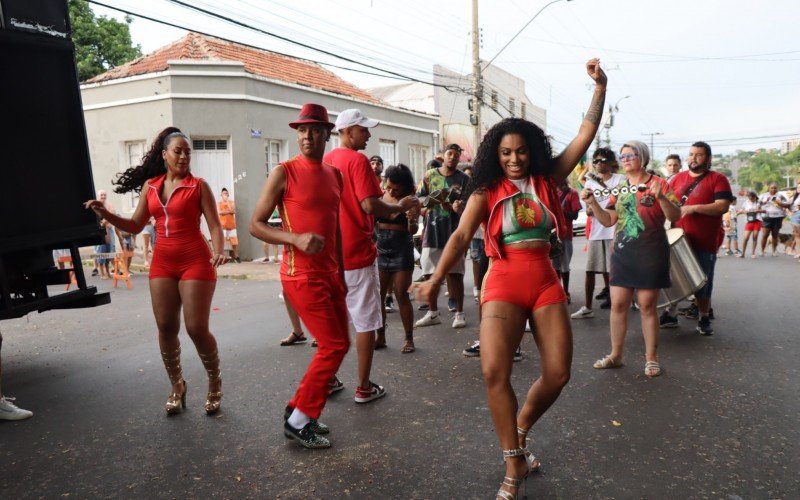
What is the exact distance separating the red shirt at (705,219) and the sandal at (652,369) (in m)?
1.87

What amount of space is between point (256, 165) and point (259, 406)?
13.1m

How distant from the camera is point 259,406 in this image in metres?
4.70

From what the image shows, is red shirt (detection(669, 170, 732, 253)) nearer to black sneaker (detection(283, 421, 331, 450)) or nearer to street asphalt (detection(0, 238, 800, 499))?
street asphalt (detection(0, 238, 800, 499))

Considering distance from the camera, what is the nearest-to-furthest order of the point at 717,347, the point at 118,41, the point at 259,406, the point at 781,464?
the point at 781,464 < the point at 259,406 < the point at 717,347 < the point at 118,41

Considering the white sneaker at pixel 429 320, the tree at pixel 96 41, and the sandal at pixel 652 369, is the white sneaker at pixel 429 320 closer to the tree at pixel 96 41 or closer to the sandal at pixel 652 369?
the sandal at pixel 652 369

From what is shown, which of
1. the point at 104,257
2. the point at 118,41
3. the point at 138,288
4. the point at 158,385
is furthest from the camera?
the point at 118,41

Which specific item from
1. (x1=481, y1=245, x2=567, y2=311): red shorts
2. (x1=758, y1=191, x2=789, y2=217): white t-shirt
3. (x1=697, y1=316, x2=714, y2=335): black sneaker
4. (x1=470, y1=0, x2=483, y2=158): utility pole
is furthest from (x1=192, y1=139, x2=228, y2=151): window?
(x1=481, y1=245, x2=567, y2=311): red shorts

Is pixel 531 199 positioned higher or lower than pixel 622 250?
higher

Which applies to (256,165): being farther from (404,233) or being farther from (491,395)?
(491,395)

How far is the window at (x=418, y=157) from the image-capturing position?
24.8m

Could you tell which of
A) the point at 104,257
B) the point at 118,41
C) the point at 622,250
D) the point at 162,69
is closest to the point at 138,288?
the point at 104,257

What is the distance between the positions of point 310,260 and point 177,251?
1047 mm

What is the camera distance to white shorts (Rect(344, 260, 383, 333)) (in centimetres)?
482

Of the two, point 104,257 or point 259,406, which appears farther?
point 104,257
